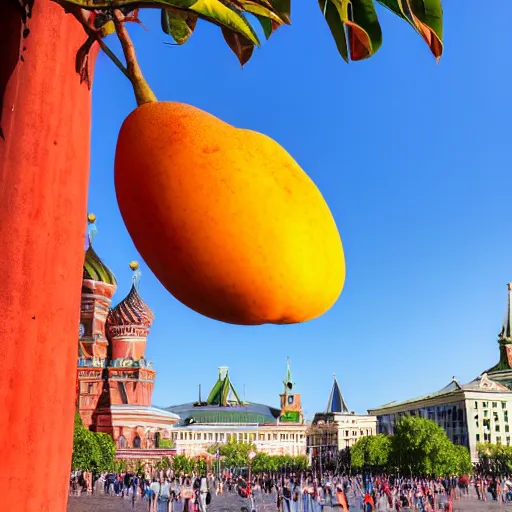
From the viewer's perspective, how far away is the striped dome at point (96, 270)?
89.3 feet

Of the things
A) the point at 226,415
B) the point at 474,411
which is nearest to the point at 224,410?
the point at 226,415

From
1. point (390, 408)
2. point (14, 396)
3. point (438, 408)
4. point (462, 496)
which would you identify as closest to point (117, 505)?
point (462, 496)

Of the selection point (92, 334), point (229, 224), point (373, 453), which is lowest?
point (373, 453)

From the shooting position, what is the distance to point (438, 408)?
50.4 m

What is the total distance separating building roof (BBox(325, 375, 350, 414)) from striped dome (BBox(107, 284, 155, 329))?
4009 cm

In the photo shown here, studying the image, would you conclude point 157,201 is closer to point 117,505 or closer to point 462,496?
point 117,505

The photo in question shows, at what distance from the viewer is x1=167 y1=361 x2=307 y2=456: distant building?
49812 millimetres

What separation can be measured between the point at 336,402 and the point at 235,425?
56.0 feet

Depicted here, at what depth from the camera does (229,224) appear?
0.58 metres

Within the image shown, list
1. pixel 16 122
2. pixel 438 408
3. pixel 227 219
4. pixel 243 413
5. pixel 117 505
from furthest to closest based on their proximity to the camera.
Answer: pixel 243 413 < pixel 438 408 < pixel 117 505 < pixel 16 122 < pixel 227 219

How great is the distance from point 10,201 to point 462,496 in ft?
102

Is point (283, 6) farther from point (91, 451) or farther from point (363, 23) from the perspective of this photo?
point (91, 451)

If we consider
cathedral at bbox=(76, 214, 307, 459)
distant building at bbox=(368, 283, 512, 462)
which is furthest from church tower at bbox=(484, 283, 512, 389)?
cathedral at bbox=(76, 214, 307, 459)

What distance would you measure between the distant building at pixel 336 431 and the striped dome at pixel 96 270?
119 ft
